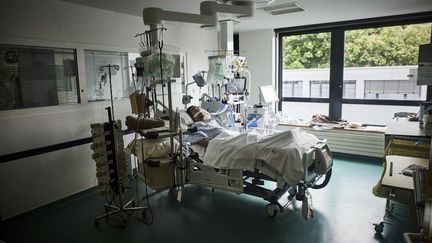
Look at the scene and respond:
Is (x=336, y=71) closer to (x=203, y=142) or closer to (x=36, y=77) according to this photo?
(x=203, y=142)

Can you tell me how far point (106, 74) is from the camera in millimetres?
4184

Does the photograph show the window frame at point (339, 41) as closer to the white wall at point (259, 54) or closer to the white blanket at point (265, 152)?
the white wall at point (259, 54)

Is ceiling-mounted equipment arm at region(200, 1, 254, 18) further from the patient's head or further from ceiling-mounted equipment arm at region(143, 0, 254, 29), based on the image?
the patient's head

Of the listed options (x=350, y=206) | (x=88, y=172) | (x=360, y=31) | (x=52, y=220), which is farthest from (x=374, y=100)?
(x=52, y=220)

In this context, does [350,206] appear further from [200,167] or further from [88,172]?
[88,172]

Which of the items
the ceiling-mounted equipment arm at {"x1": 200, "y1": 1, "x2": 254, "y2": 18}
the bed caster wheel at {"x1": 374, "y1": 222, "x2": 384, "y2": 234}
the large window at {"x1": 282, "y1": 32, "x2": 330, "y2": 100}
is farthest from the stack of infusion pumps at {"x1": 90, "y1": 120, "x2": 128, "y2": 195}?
the large window at {"x1": 282, "y1": 32, "x2": 330, "y2": 100}

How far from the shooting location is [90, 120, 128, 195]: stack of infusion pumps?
3.06m

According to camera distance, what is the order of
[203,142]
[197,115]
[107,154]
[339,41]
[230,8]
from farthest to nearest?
1. [339,41]
2. [197,115]
3. [203,142]
4. [230,8]
5. [107,154]

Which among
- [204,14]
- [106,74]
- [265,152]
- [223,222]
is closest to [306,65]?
[204,14]

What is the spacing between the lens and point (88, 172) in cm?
401

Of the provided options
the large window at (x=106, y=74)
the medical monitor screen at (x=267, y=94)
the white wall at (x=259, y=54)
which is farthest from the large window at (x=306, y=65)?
the large window at (x=106, y=74)

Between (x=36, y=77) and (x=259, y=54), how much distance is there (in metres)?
4.28

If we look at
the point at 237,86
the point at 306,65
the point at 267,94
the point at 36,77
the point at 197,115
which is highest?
the point at 306,65

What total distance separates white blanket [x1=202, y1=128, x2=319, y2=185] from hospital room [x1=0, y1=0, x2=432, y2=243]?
14 millimetres
